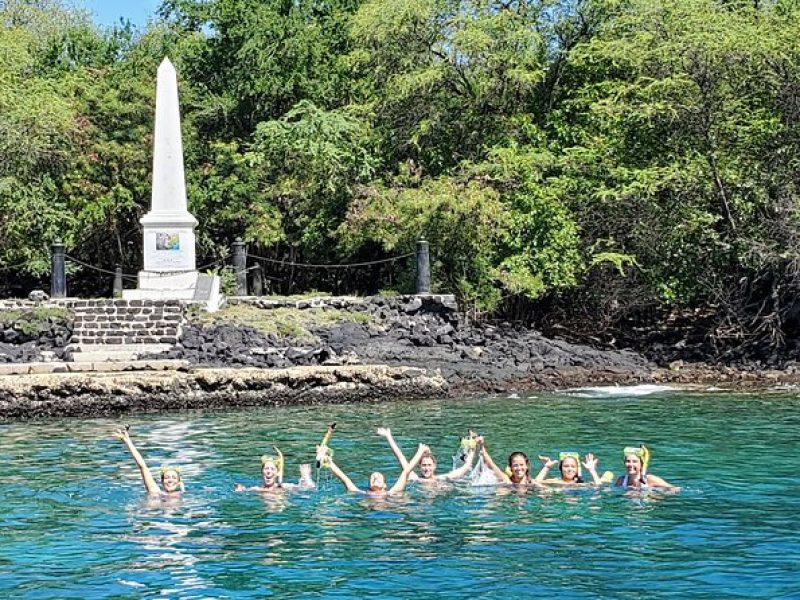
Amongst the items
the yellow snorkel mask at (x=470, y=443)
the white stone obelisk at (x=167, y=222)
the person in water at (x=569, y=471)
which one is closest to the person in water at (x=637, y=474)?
the person in water at (x=569, y=471)

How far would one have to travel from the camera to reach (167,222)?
3048 cm

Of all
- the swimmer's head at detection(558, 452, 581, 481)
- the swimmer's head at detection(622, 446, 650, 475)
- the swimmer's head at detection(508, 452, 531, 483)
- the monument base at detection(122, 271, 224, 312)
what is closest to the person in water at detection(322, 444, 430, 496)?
the swimmer's head at detection(508, 452, 531, 483)

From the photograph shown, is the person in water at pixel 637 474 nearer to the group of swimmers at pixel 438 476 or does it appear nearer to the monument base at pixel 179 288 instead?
the group of swimmers at pixel 438 476

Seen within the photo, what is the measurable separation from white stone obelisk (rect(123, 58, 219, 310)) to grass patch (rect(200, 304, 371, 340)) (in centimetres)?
106

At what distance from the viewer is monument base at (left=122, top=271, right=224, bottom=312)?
30250 mm

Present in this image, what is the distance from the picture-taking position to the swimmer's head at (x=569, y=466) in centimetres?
1492

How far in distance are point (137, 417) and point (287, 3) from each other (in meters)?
22.0

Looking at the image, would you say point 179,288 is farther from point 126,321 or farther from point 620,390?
point 620,390

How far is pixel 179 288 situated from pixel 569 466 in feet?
57.5

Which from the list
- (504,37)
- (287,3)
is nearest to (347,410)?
(504,37)

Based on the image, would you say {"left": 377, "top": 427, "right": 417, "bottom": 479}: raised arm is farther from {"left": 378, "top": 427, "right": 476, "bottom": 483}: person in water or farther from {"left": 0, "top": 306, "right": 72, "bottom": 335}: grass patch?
{"left": 0, "top": 306, "right": 72, "bottom": 335}: grass patch

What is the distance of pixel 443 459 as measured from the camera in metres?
17.8

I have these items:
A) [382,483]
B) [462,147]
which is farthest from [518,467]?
[462,147]

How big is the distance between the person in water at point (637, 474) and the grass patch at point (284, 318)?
1456 cm
